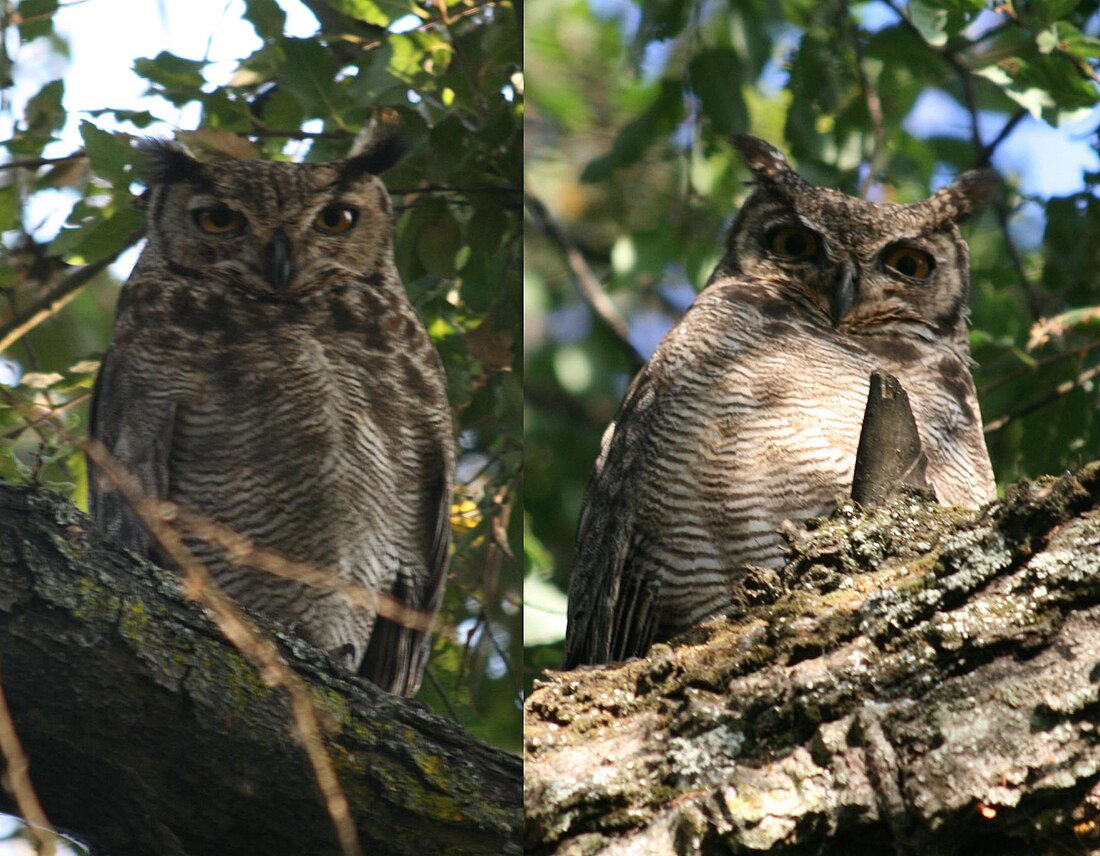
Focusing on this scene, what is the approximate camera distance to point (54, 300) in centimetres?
139

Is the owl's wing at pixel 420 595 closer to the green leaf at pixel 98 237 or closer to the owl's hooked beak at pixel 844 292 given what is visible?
the green leaf at pixel 98 237

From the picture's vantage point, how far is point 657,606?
197 cm

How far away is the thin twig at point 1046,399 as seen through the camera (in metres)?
2.42

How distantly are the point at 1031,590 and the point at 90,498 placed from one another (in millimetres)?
1123

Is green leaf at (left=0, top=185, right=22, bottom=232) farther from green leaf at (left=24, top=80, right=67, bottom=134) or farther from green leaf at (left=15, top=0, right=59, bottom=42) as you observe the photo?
green leaf at (left=15, top=0, right=59, bottom=42)

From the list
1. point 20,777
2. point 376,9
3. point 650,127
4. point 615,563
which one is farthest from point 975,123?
point 20,777

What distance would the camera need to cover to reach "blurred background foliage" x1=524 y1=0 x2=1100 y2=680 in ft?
7.32

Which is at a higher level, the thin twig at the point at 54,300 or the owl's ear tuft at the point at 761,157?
the owl's ear tuft at the point at 761,157

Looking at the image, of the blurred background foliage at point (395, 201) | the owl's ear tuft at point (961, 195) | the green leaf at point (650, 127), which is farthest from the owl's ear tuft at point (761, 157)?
the blurred background foliage at point (395, 201)

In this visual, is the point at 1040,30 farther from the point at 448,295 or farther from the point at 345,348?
the point at 345,348

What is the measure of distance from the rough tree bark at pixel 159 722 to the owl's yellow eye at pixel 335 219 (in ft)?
1.60

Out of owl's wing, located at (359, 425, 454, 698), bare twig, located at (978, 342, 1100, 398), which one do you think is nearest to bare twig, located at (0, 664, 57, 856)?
owl's wing, located at (359, 425, 454, 698)

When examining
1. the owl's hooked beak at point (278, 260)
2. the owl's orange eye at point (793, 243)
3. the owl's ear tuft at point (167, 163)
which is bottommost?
the owl's hooked beak at point (278, 260)

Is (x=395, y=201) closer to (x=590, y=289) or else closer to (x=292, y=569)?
(x=292, y=569)
